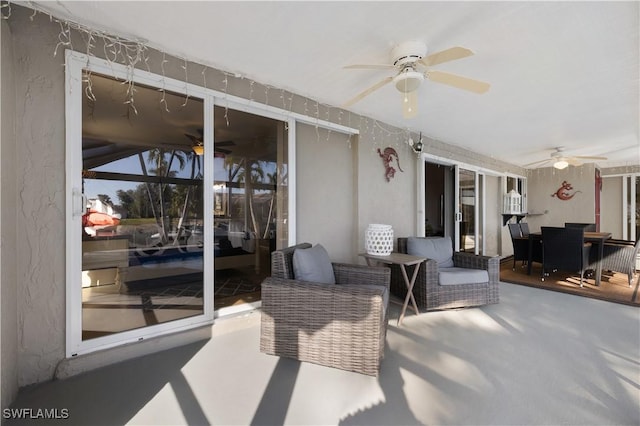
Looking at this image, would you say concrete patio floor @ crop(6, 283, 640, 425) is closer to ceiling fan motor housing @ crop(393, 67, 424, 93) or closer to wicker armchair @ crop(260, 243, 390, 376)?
wicker armchair @ crop(260, 243, 390, 376)

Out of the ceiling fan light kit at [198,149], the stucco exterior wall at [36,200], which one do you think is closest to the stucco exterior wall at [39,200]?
the stucco exterior wall at [36,200]

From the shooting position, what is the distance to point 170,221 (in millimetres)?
3932

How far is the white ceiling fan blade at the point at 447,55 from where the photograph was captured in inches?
69.4

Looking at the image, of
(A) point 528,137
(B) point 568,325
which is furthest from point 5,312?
(A) point 528,137

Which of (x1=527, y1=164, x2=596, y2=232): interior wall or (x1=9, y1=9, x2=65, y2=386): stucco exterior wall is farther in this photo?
(x1=527, y1=164, x2=596, y2=232): interior wall

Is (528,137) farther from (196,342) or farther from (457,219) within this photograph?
(196,342)

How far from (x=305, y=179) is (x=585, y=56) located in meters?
2.72

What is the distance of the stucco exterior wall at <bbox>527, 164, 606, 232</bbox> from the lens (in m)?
6.98

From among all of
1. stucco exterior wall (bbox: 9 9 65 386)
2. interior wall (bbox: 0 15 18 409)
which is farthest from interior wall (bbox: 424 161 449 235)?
interior wall (bbox: 0 15 18 409)

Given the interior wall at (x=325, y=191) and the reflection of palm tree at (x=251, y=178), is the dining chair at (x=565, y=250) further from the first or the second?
the reflection of palm tree at (x=251, y=178)

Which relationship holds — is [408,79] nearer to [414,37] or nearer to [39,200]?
[414,37]

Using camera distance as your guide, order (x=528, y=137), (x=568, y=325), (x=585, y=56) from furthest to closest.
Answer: (x=528, y=137)
(x=568, y=325)
(x=585, y=56)

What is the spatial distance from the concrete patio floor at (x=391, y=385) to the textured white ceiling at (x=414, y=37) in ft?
7.85

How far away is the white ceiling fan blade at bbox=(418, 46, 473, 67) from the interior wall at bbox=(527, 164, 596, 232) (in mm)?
7680
